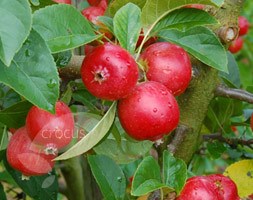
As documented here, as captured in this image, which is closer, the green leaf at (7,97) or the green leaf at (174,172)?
the green leaf at (174,172)

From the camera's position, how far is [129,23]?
917 millimetres

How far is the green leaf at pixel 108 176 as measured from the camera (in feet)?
3.43

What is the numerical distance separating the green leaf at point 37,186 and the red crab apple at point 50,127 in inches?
15.1

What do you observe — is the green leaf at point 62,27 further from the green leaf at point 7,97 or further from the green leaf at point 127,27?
the green leaf at point 7,97

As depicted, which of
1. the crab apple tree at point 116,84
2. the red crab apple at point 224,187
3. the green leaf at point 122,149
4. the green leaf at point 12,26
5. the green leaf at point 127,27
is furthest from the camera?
the green leaf at point 122,149

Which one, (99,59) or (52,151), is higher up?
(99,59)

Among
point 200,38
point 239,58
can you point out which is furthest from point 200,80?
point 239,58

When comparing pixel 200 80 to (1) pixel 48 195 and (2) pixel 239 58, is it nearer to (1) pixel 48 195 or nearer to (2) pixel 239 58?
(1) pixel 48 195

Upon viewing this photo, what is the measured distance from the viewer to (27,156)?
93cm

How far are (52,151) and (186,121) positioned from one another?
398 mm

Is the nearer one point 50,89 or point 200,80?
point 50,89

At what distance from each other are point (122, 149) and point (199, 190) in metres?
0.26

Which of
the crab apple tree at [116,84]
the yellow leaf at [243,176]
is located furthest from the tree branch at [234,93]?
the yellow leaf at [243,176]

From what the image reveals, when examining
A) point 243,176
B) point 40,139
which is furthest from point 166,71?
point 243,176
